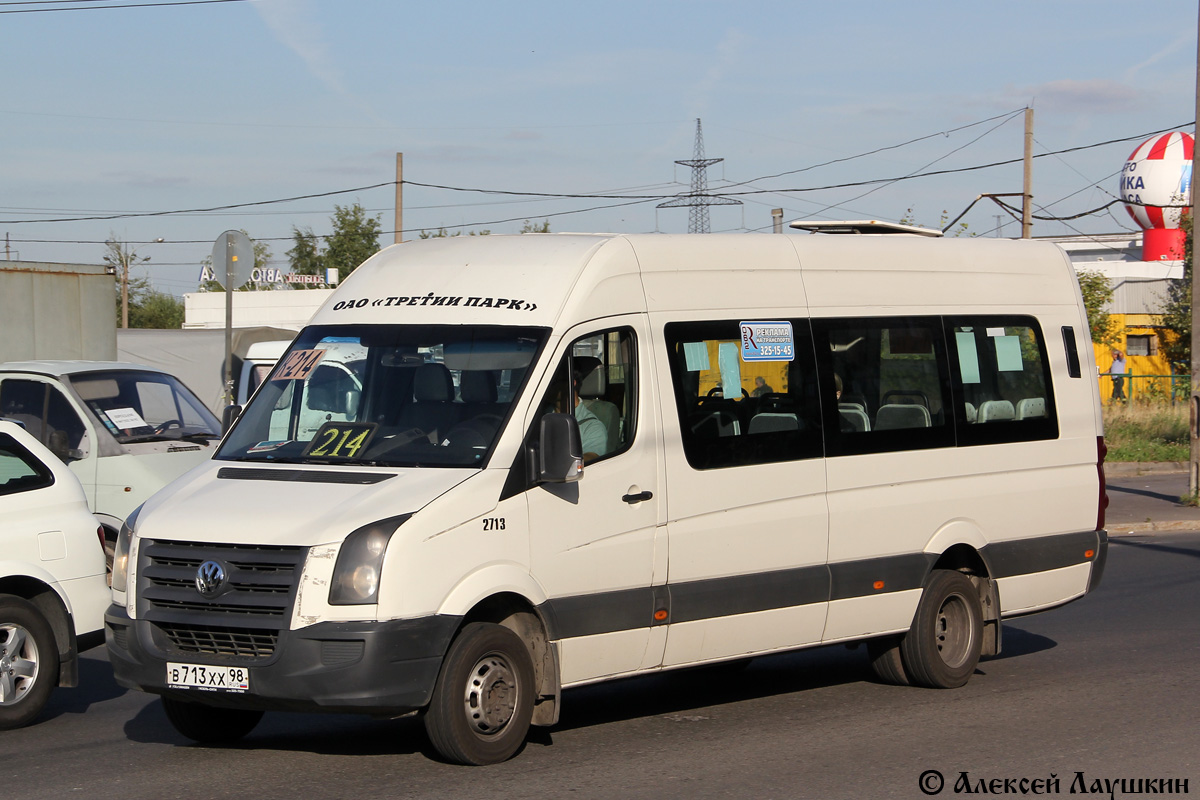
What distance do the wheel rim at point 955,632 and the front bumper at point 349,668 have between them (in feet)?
12.1

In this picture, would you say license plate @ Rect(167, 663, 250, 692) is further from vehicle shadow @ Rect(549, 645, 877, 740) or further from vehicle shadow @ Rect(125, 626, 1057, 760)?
vehicle shadow @ Rect(549, 645, 877, 740)

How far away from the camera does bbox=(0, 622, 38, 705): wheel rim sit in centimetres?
745

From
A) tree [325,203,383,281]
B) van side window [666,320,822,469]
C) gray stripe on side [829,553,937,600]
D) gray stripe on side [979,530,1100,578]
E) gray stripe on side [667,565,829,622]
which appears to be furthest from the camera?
tree [325,203,383,281]

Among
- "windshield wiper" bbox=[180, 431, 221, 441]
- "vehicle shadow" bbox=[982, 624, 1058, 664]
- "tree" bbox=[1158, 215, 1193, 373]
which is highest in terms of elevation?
"tree" bbox=[1158, 215, 1193, 373]

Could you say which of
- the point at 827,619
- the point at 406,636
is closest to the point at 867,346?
the point at 827,619

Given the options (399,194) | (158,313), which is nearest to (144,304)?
(158,313)

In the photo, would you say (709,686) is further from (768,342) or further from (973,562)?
(768,342)

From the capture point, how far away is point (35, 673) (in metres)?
7.59

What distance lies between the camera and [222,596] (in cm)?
606

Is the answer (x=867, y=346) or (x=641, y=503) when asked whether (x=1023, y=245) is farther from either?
(x=641, y=503)

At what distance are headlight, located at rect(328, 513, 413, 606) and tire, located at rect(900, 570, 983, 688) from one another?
12.4 ft

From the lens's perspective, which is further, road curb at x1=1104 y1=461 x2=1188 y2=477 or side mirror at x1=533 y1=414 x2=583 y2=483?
road curb at x1=1104 y1=461 x2=1188 y2=477

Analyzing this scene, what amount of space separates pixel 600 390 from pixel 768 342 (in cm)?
131

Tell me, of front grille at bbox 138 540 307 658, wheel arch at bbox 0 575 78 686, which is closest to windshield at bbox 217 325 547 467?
front grille at bbox 138 540 307 658
